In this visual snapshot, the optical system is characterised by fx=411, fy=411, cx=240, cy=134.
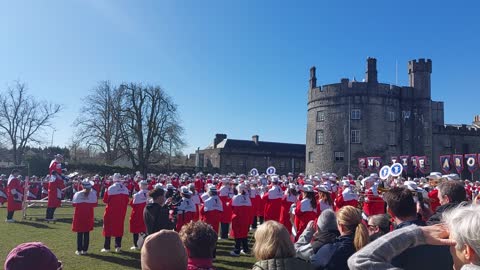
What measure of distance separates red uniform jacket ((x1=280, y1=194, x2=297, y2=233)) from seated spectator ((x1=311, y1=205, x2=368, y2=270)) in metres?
8.78

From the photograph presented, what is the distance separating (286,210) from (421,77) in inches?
1620

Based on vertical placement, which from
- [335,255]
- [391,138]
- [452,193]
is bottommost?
[335,255]

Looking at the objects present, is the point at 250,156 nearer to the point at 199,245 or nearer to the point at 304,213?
the point at 304,213

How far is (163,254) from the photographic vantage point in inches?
107

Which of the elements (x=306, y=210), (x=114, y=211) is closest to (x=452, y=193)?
(x=306, y=210)

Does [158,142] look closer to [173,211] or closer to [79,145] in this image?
[79,145]

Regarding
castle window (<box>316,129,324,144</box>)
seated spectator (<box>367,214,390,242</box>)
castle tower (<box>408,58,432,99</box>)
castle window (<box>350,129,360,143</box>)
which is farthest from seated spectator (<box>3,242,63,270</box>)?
castle tower (<box>408,58,432,99</box>)

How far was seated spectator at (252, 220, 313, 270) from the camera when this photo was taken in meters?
3.10

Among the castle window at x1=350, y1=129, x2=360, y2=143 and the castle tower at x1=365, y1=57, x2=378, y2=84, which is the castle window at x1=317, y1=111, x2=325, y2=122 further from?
the castle tower at x1=365, y1=57, x2=378, y2=84

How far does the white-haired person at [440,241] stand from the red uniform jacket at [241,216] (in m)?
9.24

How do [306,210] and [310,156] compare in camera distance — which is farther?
[310,156]

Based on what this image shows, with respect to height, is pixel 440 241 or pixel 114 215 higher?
pixel 440 241

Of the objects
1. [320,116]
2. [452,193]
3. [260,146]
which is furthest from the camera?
[260,146]

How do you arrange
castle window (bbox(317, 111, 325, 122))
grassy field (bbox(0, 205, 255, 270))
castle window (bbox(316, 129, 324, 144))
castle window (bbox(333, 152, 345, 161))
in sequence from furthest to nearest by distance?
castle window (bbox(317, 111, 325, 122)) → castle window (bbox(316, 129, 324, 144)) → castle window (bbox(333, 152, 345, 161)) → grassy field (bbox(0, 205, 255, 270))
